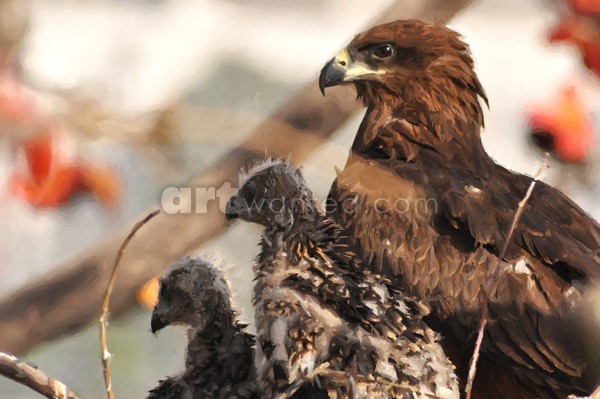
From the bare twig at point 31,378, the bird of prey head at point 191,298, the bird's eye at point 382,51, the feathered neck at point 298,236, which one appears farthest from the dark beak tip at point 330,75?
the bare twig at point 31,378

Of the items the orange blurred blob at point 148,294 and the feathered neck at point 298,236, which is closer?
the feathered neck at point 298,236

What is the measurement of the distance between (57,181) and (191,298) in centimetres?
66

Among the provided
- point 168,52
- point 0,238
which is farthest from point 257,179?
point 168,52

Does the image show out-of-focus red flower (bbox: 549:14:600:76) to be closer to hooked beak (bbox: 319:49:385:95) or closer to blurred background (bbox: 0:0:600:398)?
blurred background (bbox: 0:0:600:398)

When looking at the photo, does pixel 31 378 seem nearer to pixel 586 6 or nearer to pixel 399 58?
pixel 399 58

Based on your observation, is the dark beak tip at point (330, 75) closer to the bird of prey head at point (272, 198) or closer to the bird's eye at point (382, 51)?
the bird's eye at point (382, 51)

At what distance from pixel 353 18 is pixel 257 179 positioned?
2.01 meters

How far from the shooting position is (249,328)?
3352 millimetres

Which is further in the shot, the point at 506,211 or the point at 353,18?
the point at 353,18

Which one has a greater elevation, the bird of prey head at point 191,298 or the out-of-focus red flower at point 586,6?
the out-of-focus red flower at point 586,6

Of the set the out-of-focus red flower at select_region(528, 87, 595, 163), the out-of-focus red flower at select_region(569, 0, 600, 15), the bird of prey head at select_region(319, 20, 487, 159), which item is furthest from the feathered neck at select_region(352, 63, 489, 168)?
the out-of-focus red flower at select_region(569, 0, 600, 15)

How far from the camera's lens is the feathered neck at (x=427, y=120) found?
3.64 meters

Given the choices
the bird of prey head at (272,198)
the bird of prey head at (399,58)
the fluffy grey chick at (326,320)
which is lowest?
the fluffy grey chick at (326,320)

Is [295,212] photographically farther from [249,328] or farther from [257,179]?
[249,328]
